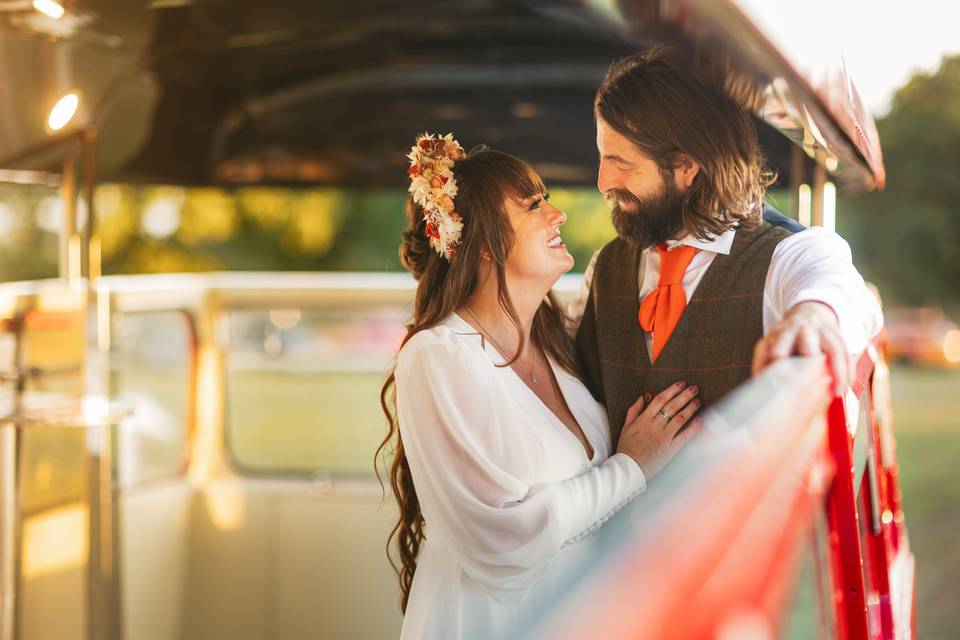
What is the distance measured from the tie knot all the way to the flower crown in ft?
1.60

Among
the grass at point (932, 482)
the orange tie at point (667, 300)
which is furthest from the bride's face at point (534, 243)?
the grass at point (932, 482)

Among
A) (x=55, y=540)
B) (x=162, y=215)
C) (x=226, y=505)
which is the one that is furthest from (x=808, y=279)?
(x=162, y=215)

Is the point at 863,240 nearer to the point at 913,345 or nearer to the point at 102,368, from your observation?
the point at 913,345

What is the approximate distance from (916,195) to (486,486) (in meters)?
18.1

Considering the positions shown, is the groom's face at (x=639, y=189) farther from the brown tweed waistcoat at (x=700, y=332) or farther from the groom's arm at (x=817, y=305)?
the groom's arm at (x=817, y=305)

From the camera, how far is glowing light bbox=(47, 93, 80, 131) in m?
3.52

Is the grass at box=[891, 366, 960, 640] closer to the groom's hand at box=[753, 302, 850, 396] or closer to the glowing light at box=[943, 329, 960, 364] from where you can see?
the glowing light at box=[943, 329, 960, 364]

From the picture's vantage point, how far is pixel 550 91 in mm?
4586

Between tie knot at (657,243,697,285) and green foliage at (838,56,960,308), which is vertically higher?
green foliage at (838,56,960,308)

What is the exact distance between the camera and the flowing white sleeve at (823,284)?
6.03ft

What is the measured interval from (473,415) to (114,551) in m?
2.28

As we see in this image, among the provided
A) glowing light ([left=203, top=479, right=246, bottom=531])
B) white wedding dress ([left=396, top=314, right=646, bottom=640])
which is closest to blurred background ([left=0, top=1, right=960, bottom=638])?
glowing light ([left=203, top=479, right=246, bottom=531])

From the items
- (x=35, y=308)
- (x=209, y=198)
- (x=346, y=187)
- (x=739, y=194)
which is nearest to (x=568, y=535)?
(x=739, y=194)

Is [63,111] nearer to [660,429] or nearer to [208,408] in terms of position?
[208,408]
